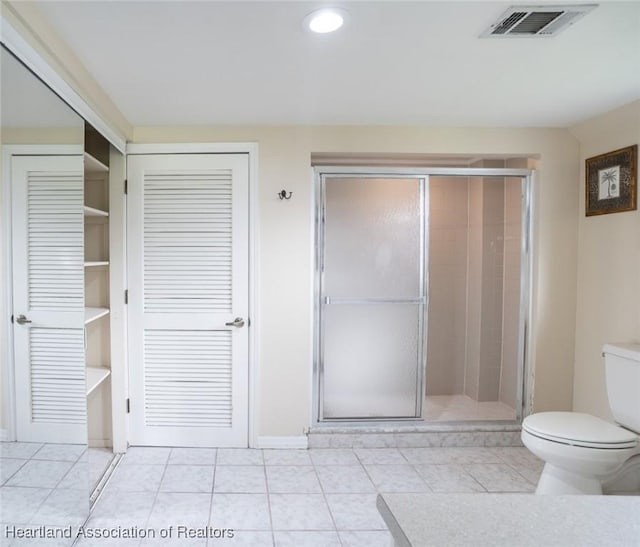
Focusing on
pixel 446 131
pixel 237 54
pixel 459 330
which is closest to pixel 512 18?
pixel 237 54

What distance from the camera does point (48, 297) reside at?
159 centimetres

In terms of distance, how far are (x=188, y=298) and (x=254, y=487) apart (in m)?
1.27

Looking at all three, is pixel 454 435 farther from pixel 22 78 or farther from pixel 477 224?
pixel 22 78

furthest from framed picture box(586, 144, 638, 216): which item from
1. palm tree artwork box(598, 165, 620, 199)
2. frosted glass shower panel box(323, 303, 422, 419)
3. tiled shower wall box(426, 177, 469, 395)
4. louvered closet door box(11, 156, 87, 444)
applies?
louvered closet door box(11, 156, 87, 444)

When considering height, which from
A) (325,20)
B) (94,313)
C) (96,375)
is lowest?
(96,375)

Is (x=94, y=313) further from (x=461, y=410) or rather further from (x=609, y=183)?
(x=609, y=183)

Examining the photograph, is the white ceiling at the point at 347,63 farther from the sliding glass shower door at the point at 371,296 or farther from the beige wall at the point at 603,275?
the sliding glass shower door at the point at 371,296

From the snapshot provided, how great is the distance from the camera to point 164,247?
2.80 meters

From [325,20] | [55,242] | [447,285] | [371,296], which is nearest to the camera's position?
[325,20]

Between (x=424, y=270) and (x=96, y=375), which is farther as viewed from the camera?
(x=424, y=270)

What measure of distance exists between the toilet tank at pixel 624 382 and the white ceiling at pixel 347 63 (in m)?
1.42

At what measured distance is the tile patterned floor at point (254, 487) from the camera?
1613 millimetres

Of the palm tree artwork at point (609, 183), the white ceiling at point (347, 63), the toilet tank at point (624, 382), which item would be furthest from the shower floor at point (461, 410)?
the white ceiling at point (347, 63)

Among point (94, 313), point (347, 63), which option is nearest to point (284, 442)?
point (94, 313)
